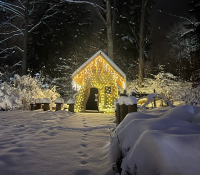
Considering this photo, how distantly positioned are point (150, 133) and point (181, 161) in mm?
344

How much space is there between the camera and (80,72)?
9.29 m

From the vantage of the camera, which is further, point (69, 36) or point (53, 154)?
point (69, 36)

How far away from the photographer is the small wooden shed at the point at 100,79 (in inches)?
350

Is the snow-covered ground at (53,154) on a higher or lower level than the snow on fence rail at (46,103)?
lower

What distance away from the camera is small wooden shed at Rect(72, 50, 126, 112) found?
29.1 ft

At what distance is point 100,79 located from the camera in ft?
30.0

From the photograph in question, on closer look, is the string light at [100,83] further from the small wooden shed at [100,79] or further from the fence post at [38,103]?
the fence post at [38,103]

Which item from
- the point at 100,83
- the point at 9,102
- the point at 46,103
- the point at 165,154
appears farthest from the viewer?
the point at 100,83

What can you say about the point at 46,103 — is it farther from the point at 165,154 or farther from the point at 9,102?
the point at 165,154

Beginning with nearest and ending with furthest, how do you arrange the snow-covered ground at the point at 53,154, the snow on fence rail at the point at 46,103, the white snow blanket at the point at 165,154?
1. the white snow blanket at the point at 165,154
2. the snow-covered ground at the point at 53,154
3. the snow on fence rail at the point at 46,103

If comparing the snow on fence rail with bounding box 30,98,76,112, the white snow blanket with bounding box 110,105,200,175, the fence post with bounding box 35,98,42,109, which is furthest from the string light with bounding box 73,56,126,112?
the white snow blanket with bounding box 110,105,200,175

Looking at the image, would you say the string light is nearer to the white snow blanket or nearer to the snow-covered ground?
the snow-covered ground

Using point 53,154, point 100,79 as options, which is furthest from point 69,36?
point 53,154

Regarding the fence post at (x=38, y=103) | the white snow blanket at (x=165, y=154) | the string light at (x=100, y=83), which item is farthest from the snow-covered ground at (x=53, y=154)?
the string light at (x=100, y=83)
